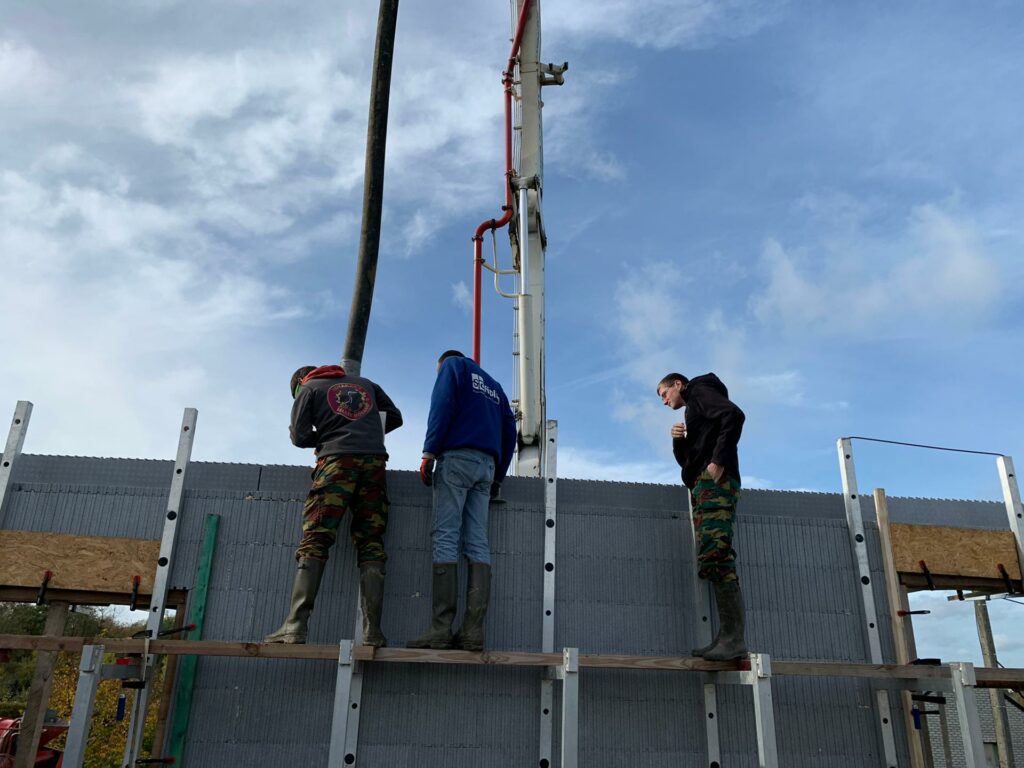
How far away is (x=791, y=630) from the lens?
4648 millimetres

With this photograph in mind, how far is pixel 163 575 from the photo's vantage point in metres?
4.31

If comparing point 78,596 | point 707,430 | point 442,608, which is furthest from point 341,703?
point 707,430

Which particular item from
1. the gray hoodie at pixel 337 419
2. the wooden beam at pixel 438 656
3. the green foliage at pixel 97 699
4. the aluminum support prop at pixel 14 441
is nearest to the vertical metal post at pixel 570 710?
the wooden beam at pixel 438 656

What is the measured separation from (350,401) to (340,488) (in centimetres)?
51

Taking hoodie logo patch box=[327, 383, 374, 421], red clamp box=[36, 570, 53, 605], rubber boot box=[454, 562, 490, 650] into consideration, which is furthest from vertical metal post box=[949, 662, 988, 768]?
red clamp box=[36, 570, 53, 605]

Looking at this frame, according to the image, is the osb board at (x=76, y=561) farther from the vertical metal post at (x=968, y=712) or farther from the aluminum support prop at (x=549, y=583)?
the vertical metal post at (x=968, y=712)

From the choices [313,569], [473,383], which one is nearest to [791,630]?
[473,383]

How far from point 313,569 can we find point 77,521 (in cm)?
148

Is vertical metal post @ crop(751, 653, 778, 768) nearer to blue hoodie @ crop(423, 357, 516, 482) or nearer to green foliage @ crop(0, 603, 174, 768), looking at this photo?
blue hoodie @ crop(423, 357, 516, 482)

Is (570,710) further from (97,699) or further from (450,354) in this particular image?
(97,699)

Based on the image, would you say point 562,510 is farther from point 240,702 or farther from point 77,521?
point 77,521

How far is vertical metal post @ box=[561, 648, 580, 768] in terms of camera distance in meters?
3.63

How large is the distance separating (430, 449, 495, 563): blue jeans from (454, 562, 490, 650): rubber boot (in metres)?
0.06

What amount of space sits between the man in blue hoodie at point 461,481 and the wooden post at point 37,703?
6.09 ft
